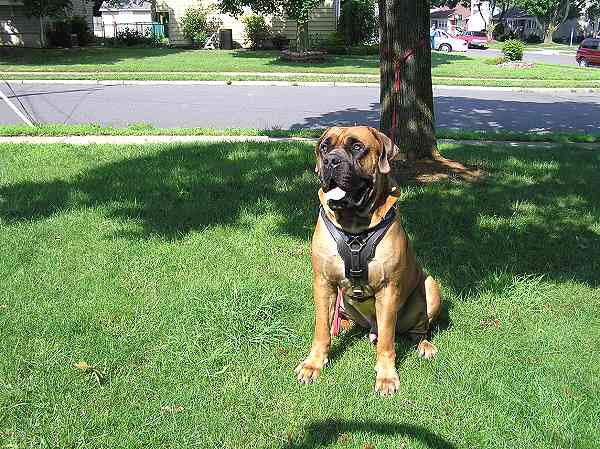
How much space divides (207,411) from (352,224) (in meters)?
1.22

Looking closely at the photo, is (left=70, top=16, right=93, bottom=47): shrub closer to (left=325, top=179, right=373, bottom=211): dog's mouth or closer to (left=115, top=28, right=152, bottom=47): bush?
(left=115, top=28, right=152, bottom=47): bush

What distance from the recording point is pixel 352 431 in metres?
2.85

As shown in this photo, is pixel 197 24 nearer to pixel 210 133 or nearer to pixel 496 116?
pixel 496 116

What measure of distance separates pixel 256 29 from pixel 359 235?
33.2 m

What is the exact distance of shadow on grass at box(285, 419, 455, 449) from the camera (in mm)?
2773

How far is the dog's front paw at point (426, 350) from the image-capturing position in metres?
3.51

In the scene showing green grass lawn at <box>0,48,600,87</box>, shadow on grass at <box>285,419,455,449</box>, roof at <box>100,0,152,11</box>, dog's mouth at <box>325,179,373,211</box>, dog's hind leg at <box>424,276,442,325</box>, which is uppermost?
roof at <box>100,0,152,11</box>

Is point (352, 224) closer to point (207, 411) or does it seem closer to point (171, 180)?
point (207, 411)

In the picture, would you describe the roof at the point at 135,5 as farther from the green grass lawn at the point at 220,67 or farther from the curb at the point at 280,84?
the curb at the point at 280,84

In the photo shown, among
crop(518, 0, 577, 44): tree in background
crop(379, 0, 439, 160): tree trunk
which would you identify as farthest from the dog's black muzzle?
crop(518, 0, 577, 44): tree in background

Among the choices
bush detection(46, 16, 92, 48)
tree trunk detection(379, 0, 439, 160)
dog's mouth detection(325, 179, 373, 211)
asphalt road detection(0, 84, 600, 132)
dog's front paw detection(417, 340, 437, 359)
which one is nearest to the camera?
dog's mouth detection(325, 179, 373, 211)

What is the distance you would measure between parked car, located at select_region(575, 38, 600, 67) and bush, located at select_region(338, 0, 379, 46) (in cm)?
1156

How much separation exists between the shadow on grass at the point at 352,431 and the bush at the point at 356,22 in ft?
106

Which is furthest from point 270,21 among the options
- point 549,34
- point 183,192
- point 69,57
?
point 549,34
